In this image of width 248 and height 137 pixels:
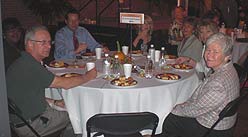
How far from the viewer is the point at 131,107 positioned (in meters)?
2.61

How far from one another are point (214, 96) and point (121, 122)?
0.72 m

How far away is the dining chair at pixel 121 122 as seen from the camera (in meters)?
2.00

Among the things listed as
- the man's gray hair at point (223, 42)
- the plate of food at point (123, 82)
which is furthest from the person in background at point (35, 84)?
the man's gray hair at point (223, 42)

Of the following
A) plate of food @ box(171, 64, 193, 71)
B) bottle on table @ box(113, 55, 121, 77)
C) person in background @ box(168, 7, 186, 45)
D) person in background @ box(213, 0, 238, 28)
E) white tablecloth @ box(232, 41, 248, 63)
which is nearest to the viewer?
bottle on table @ box(113, 55, 121, 77)

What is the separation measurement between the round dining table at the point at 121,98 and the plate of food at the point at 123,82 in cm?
2

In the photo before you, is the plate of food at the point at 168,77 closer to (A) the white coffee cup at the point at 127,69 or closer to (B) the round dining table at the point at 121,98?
(B) the round dining table at the point at 121,98

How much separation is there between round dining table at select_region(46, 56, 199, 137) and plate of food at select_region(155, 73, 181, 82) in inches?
0.8

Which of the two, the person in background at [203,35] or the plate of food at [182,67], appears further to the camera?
the person in background at [203,35]

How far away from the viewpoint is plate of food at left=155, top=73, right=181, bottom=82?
276cm

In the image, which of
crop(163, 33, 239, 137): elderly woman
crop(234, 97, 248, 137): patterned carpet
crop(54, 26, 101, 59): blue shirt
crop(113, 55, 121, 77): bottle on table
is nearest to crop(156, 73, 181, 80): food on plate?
crop(163, 33, 239, 137): elderly woman

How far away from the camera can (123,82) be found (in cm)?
265

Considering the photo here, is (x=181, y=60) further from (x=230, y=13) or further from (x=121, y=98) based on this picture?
(x=230, y=13)

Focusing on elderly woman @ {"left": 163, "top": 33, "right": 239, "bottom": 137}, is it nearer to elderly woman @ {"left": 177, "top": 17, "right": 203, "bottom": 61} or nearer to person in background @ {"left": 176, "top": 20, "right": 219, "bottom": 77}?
person in background @ {"left": 176, "top": 20, "right": 219, "bottom": 77}

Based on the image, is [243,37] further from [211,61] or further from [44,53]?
[44,53]
